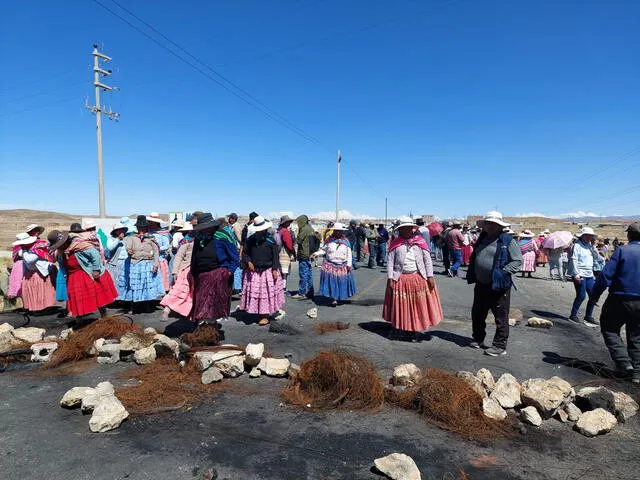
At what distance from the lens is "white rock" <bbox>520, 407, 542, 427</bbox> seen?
3607 mm

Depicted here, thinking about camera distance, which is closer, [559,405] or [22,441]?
[22,441]

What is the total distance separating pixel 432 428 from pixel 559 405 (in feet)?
4.28

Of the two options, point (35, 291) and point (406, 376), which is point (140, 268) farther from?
point (406, 376)

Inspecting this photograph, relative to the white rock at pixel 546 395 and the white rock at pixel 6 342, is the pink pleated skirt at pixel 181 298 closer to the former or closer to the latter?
the white rock at pixel 6 342

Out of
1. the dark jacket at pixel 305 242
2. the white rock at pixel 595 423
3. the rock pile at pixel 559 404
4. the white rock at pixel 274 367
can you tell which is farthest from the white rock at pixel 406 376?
the dark jacket at pixel 305 242

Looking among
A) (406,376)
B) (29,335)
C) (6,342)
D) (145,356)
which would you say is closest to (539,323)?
(406,376)

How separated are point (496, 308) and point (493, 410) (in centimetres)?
218

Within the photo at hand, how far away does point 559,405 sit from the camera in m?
3.72

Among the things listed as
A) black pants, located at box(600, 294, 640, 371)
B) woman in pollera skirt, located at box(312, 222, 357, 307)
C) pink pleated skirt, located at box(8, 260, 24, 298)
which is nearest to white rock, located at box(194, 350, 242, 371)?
woman in pollera skirt, located at box(312, 222, 357, 307)

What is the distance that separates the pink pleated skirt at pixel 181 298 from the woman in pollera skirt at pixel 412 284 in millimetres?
3380

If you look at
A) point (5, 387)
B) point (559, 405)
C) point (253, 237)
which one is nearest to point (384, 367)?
point (559, 405)

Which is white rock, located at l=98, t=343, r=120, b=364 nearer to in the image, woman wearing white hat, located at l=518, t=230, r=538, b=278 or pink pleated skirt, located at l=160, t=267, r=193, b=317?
pink pleated skirt, located at l=160, t=267, r=193, b=317

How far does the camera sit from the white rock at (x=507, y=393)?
3.85m

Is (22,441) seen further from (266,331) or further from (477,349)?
(477,349)
